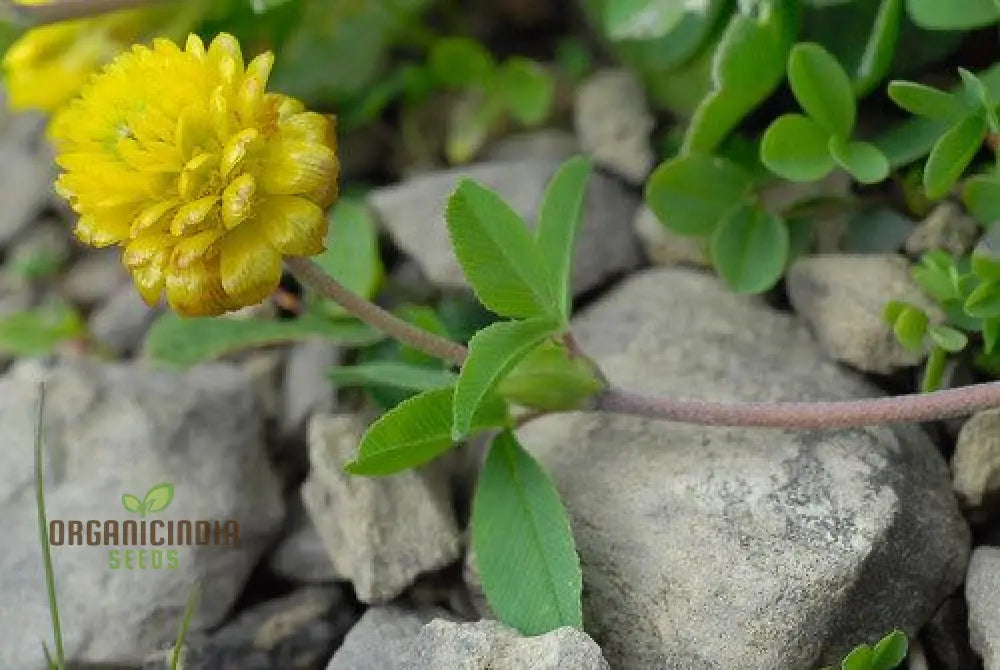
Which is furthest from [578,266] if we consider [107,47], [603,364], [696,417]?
[107,47]

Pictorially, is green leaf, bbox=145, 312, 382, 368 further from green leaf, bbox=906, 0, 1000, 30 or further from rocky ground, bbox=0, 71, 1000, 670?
green leaf, bbox=906, 0, 1000, 30

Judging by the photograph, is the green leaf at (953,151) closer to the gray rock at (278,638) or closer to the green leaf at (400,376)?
the green leaf at (400,376)

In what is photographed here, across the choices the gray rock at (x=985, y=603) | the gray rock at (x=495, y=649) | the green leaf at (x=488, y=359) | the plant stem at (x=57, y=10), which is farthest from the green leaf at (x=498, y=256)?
→ the plant stem at (x=57, y=10)

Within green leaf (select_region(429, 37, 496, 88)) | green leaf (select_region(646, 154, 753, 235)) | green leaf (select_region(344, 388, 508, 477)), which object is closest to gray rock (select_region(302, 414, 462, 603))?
green leaf (select_region(344, 388, 508, 477))

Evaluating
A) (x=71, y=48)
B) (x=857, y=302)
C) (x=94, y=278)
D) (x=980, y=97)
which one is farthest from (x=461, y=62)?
(x=980, y=97)

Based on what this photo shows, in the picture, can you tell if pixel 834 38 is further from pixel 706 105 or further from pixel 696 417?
pixel 696 417
